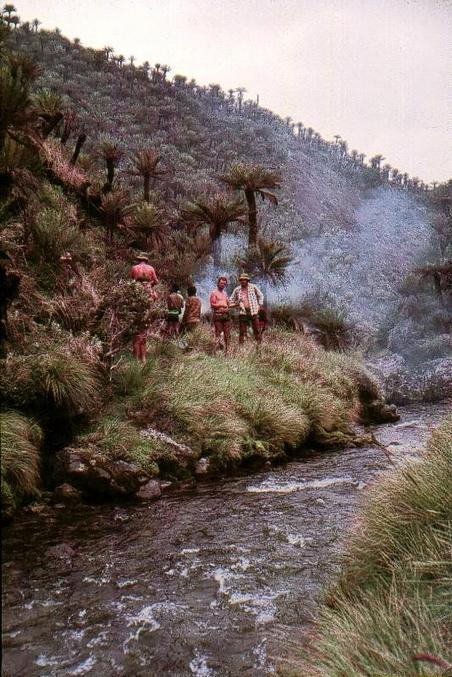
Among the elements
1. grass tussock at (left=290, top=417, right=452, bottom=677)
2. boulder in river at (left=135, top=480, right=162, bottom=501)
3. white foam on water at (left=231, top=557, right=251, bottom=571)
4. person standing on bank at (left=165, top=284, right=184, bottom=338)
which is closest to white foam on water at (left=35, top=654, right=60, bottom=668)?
grass tussock at (left=290, top=417, right=452, bottom=677)

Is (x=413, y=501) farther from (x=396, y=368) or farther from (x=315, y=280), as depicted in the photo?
(x=315, y=280)

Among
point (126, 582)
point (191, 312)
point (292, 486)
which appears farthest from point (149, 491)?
point (191, 312)

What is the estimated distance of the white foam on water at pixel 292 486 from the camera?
23.5ft

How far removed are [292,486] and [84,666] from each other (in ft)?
14.8

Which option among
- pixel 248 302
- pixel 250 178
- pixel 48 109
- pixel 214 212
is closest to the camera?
pixel 248 302

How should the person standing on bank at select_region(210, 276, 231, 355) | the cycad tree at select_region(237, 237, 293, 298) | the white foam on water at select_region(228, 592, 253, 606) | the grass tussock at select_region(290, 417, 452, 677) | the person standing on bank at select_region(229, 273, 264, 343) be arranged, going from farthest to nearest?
the cycad tree at select_region(237, 237, 293, 298) < the person standing on bank at select_region(229, 273, 264, 343) < the person standing on bank at select_region(210, 276, 231, 355) < the white foam on water at select_region(228, 592, 253, 606) < the grass tussock at select_region(290, 417, 452, 677)

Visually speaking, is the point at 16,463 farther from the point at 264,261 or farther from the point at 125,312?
the point at 264,261

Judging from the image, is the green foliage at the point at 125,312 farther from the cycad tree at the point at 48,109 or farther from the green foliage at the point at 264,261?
the green foliage at the point at 264,261

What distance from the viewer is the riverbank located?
642 centimetres

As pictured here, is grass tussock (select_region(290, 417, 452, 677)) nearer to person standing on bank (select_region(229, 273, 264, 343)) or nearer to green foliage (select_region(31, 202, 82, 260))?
green foliage (select_region(31, 202, 82, 260))

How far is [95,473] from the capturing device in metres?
6.45

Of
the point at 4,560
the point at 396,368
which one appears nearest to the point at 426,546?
the point at 4,560

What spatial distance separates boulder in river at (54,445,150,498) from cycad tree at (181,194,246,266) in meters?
11.1

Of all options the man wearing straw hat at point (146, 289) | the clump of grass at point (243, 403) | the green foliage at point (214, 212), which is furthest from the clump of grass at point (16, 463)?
the green foliage at point (214, 212)
